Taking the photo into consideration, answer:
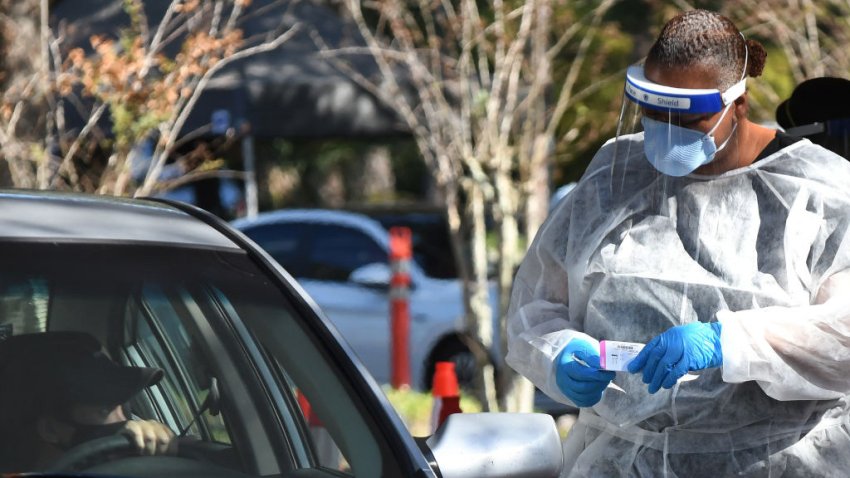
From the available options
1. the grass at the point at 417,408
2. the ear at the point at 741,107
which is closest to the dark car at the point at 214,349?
the ear at the point at 741,107

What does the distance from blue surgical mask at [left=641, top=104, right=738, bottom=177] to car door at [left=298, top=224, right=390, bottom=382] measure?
7206mm

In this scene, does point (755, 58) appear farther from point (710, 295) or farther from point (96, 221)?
point (96, 221)

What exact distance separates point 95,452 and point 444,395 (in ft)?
7.65

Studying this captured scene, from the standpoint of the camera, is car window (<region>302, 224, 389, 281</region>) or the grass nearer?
the grass

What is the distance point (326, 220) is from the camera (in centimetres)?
1088

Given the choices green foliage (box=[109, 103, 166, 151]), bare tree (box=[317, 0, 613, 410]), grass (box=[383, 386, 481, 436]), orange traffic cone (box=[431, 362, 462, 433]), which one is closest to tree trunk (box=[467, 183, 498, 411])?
bare tree (box=[317, 0, 613, 410])

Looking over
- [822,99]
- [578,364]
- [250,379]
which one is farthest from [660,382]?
[822,99]

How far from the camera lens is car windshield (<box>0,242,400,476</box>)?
103 inches

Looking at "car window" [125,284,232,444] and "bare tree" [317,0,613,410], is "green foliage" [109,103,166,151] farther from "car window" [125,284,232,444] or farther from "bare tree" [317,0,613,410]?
"car window" [125,284,232,444]

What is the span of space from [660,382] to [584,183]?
1.90ft

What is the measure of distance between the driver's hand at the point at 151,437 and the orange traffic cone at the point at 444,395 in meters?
2.07

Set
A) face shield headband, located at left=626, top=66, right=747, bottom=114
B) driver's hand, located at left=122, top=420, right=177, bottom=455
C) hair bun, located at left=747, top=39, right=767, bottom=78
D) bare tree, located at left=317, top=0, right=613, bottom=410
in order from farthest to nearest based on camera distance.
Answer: bare tree, located at left=317, top=0, right=613, bottom=410
hair bun, located at left=747, top=39, right=767, bottom=78
face shield headband, located at left=626, top=66, right=747, bottom=114
driver's hand, located at left=122, top=420, right=177, bottom=455

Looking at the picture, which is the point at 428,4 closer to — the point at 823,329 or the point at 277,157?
the point at 823,329

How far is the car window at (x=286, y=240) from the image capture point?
10766mm
